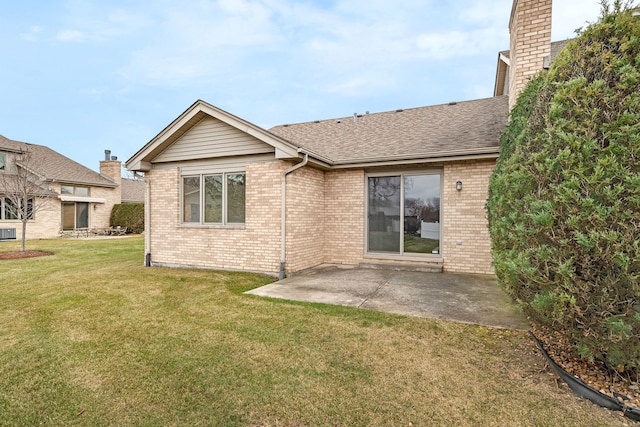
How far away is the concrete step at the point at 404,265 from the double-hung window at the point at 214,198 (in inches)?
145

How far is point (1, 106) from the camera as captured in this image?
109ft

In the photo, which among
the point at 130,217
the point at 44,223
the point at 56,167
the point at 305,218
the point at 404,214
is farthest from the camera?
the point at 130,217

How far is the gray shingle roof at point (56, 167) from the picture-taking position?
2002cm

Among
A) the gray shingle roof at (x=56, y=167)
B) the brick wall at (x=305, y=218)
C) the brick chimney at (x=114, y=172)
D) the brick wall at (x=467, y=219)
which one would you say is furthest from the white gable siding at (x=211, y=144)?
the brick chimney at (x=114, y=172)

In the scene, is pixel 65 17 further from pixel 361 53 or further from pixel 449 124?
pixel 449 124

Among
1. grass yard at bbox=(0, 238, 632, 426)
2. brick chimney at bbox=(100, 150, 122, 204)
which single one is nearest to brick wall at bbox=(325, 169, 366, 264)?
grass yard at bbox=(0, 238, 632, 426)

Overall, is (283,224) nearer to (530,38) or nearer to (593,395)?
(593,395)

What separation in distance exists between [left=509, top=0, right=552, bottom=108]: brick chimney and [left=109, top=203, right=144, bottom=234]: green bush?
24156mm

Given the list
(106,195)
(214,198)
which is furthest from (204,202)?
(106,195)

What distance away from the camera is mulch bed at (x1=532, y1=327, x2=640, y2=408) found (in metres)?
2.56

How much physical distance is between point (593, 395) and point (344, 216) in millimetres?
6567

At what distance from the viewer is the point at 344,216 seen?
8797mm

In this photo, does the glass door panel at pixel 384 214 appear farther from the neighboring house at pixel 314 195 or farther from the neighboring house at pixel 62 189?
the neighboring house at pixel 62 189

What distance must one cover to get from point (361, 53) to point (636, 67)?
55.6ft
